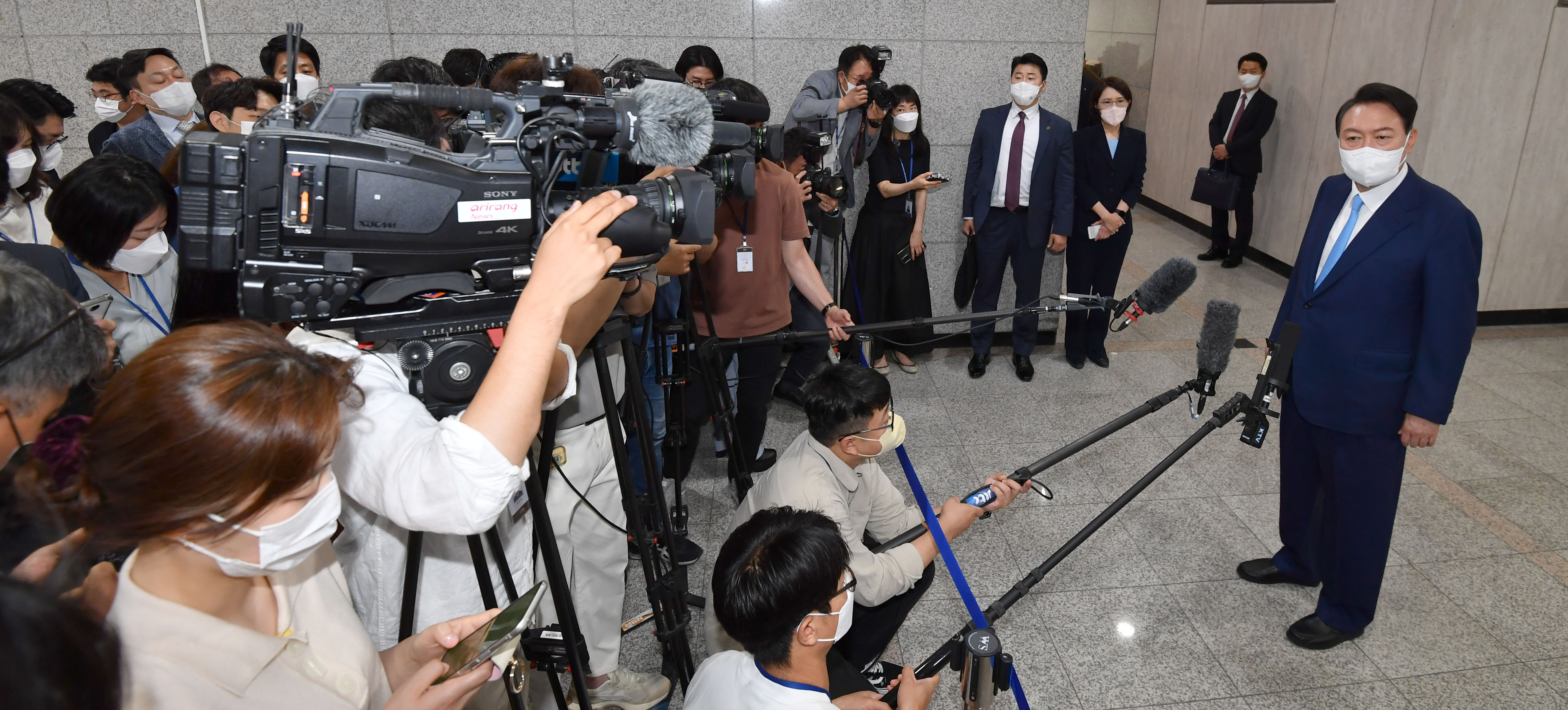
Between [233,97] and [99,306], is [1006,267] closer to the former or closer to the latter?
[233,97]

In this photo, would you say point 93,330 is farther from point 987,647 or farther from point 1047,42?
point 1047,42

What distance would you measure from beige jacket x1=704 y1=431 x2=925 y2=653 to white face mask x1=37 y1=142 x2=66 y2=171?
100 inches

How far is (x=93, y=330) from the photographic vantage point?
4.06ft

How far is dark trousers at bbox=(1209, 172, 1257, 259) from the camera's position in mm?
6578

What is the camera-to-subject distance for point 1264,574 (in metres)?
2.84

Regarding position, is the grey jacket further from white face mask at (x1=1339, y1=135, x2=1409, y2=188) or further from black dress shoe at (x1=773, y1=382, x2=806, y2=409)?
white face mask at (x1=1339, y1=135, x2=1409, y2=188)

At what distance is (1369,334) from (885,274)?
7.77ft

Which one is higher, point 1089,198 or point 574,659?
point 1089,198

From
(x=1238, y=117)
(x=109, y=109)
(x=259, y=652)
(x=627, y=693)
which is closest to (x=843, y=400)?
(x=627, y=693)

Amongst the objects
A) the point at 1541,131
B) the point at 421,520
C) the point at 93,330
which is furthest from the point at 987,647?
the point at 1541,131

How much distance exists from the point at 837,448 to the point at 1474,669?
190 centimetres

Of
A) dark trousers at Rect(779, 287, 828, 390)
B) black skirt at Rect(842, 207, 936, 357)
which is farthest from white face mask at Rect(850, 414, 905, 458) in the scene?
black skirt at Rect(842, 207, 936, 357)

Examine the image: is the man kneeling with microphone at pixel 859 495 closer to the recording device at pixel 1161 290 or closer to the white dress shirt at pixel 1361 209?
the recording device at pixel 1161 290

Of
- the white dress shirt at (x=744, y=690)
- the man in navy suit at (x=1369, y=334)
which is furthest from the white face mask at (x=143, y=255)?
the man in navy suit at (x=1369, y=334)
